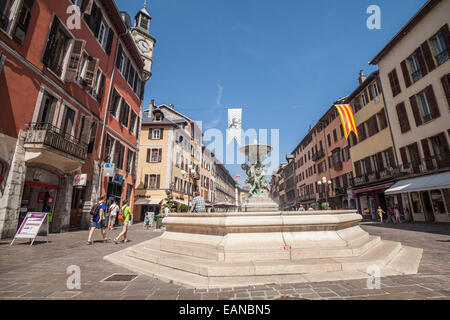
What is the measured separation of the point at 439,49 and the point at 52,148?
24979mm

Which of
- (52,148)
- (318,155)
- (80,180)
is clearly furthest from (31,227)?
(318,155)

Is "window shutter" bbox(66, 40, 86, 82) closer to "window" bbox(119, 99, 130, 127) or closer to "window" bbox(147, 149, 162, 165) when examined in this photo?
"window" bbox(119, 99, 130, 127)

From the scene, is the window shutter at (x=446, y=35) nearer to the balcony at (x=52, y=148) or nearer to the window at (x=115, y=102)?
the window at (x=115, y=102)

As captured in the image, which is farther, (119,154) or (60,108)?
(119,154)

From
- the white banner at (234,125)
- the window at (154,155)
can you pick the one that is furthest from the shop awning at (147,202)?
the white banner at (234,125)

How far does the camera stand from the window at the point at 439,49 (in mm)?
14688

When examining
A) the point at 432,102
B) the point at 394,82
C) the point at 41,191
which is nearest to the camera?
the point at 41,191

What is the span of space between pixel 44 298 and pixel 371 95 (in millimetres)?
27719

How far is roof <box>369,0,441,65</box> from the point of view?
15.4 meters

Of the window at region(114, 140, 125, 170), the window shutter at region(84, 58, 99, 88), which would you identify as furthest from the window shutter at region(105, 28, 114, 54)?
the window at region(114, 140, 125, 170)

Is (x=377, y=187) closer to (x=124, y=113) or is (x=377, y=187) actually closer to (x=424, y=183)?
(x=424, y=183)

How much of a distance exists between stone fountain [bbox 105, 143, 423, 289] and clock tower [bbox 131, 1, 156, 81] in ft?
75.7

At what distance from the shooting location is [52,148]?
9.77 m
